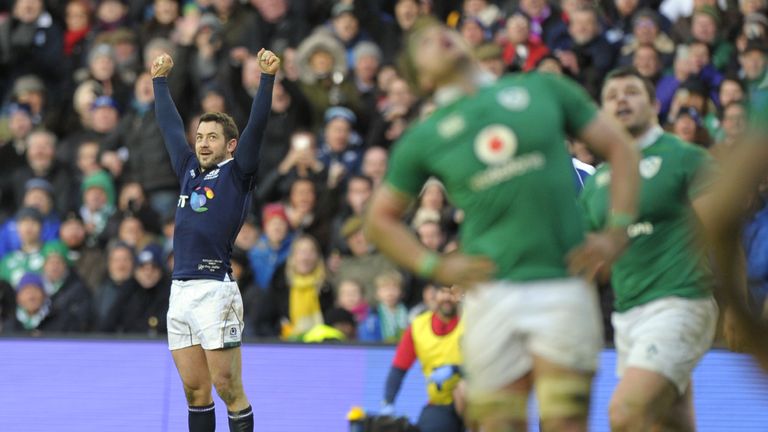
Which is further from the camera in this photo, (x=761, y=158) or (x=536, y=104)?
(x=536, y=104)

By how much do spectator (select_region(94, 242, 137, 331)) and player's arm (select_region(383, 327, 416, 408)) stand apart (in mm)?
3558

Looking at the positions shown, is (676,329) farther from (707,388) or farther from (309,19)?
(309,19)

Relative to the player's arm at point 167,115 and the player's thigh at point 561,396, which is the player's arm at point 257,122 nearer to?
the player's arm at point 167,115

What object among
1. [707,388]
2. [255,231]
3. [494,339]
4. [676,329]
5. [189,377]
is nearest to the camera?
[494,339]

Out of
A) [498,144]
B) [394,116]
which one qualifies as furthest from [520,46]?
[498,144]

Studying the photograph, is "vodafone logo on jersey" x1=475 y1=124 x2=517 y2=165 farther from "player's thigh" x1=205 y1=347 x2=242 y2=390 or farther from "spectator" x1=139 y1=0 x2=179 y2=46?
"spectator" x1=139 y1=0 x2=179 y2=46

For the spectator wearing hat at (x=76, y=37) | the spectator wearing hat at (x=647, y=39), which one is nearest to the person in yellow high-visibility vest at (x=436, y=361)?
the spectator wearing hat at (x=647, y=39)

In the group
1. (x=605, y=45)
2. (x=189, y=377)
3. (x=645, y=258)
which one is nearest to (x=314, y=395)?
(x=189, y=377)

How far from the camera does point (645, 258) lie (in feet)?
24.7

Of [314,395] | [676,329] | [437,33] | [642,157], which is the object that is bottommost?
[314,395]

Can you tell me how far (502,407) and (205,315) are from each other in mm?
3756

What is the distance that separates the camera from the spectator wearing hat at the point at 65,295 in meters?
13.5

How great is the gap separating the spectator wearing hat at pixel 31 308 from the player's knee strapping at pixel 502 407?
340 inches

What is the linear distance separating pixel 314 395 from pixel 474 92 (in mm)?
5970
